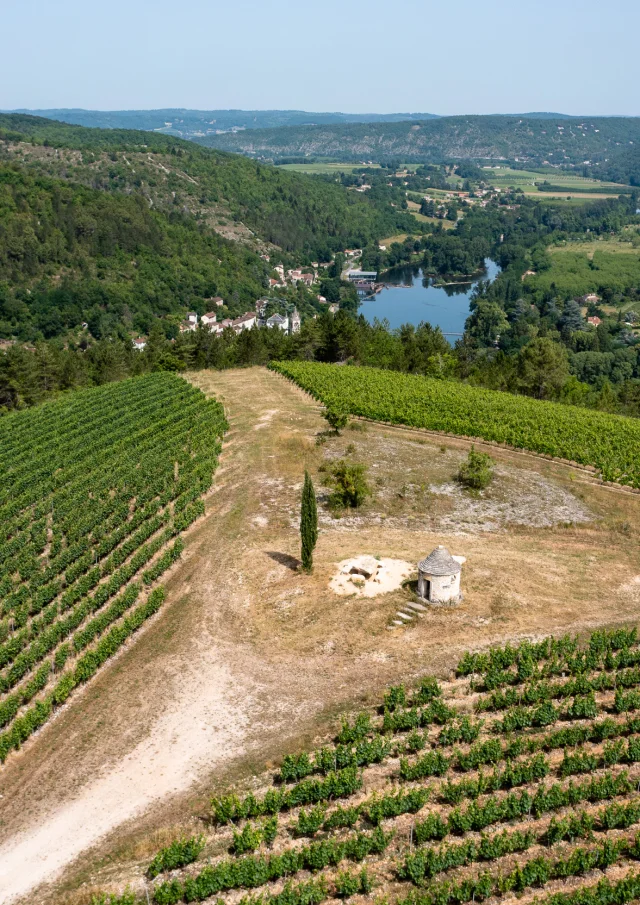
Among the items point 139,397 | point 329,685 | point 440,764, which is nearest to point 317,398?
point 139,397

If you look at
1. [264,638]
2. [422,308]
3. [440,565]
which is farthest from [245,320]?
[264,638]

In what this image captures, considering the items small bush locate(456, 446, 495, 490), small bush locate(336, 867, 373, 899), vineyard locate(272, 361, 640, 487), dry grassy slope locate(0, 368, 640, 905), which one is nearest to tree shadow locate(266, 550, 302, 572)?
dry grassy slope locate(0, 368, 640, 905)

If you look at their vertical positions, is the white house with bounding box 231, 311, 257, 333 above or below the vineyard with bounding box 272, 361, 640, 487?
below

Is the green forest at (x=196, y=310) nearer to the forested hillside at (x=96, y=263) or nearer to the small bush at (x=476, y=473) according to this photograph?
the forested hillside at (x=96, y=263)

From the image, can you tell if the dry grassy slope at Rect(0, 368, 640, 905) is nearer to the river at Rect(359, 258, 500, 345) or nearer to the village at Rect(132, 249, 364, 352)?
the village at Rect(132, 249, 364, 352)

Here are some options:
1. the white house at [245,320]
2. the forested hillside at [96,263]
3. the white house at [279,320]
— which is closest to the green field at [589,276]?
the white house at [279,320]

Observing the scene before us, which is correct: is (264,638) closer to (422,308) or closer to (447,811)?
(447,811)

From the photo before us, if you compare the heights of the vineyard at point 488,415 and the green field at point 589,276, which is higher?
the green field at point 589,276
